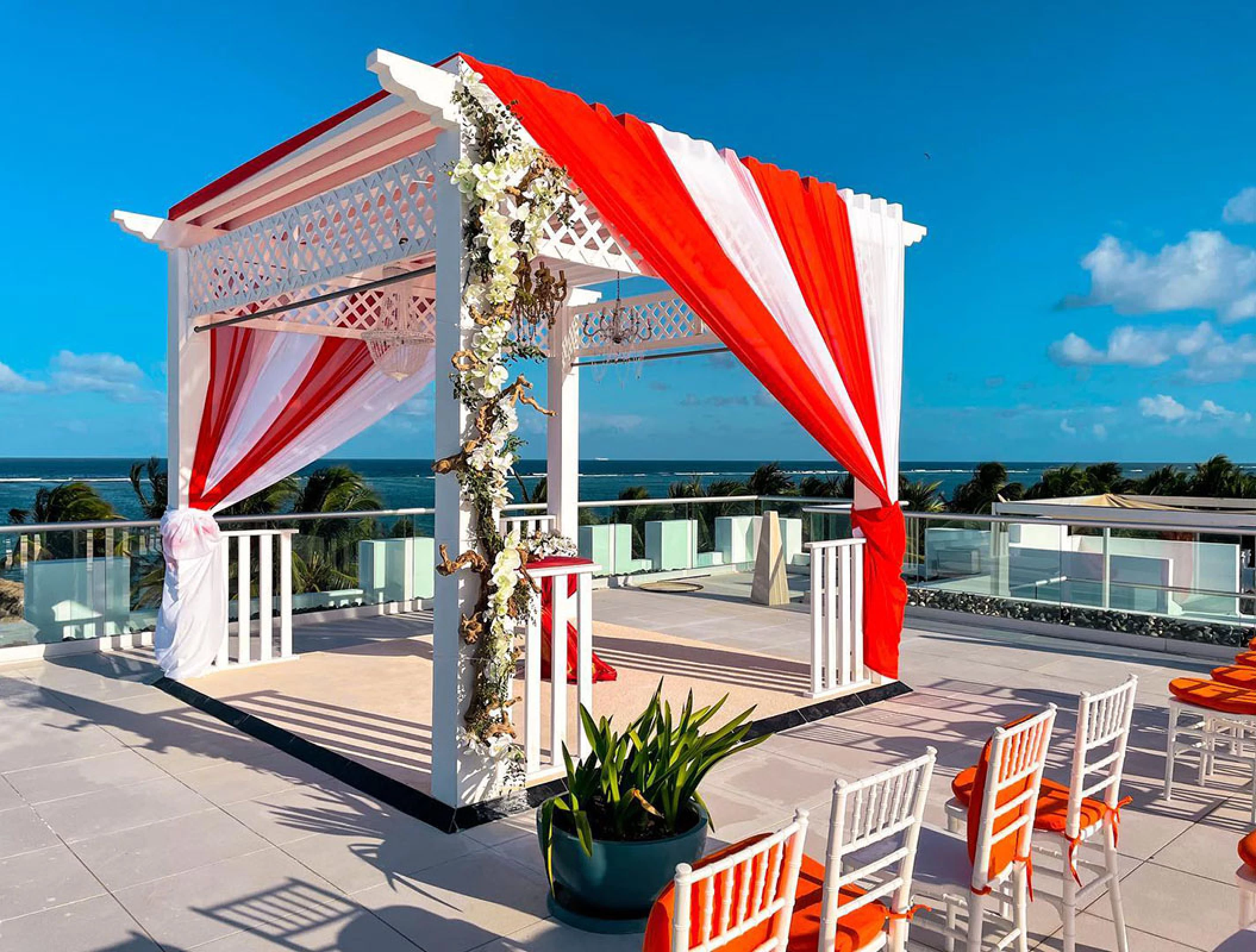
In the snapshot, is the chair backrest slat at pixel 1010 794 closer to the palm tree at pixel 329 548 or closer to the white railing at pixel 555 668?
the white railing at pixel 555 668

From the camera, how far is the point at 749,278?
4387 millimetres

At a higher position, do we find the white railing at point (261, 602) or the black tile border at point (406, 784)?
the white railing at point (261, 602)

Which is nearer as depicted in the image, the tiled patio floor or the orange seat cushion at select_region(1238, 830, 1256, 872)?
the orange seat cushion at select_region(1238, 830, 1256, 872)

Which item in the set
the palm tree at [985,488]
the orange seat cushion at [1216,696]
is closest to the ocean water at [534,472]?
the palm tree at [985,488]

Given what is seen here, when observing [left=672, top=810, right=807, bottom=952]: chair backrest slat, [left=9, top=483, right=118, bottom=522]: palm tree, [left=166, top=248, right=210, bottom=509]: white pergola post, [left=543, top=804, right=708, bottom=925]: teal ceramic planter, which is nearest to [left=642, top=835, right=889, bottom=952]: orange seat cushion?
[left=672, top=810, right=807, bottom=952]: chair backrest slat

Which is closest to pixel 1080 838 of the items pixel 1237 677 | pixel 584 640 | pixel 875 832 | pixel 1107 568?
pixel 875 832

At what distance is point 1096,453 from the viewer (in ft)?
185

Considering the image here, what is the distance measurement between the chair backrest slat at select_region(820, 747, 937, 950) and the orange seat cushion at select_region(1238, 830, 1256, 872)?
83 centimetres

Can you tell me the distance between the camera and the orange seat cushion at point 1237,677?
3891mm

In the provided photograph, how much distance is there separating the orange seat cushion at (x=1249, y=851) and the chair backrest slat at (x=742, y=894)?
1.23 metres

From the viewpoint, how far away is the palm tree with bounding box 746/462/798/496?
1800cm

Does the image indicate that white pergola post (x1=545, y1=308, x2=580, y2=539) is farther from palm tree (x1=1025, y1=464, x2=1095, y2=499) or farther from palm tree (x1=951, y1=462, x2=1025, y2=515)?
palm tree (x1=1025, y1=464, x2=1095, y2=499)

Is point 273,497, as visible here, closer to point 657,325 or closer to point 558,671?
point 657,325

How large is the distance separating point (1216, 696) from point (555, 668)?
9.07ft
